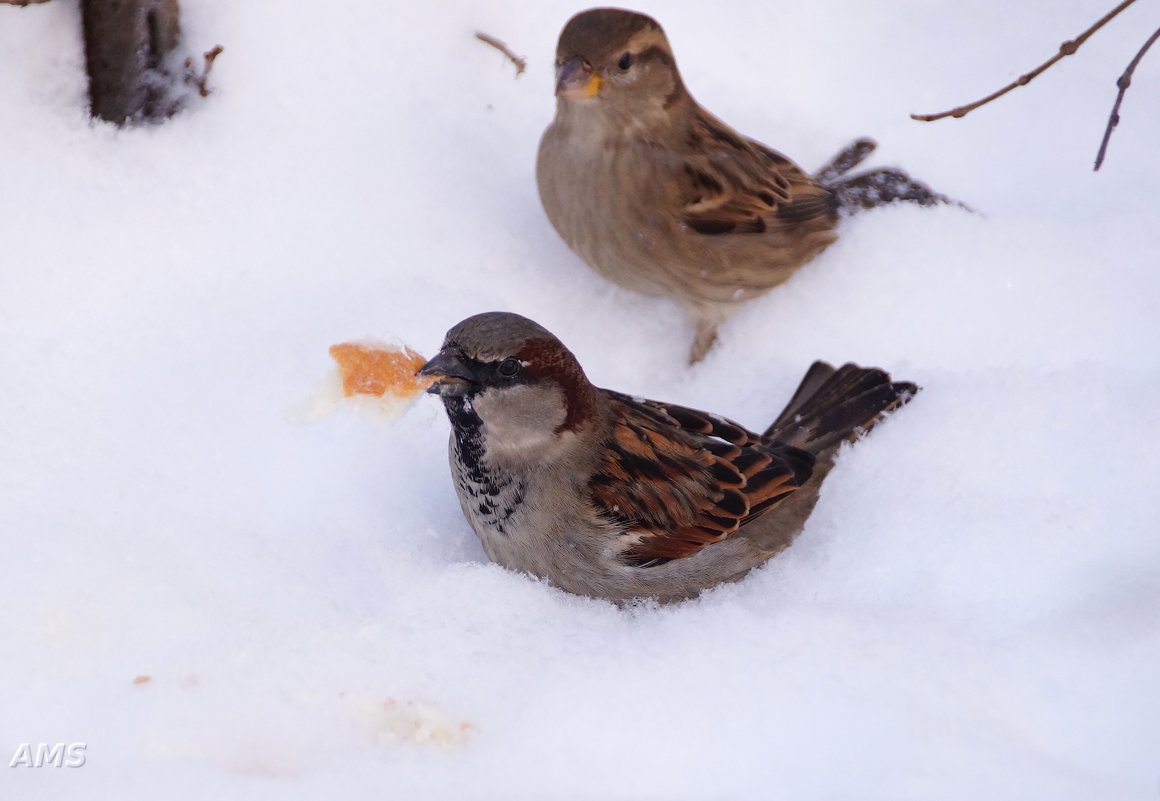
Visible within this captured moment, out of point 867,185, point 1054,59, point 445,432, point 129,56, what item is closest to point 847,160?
point 867,185

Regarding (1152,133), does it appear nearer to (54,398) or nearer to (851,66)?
(851,66)

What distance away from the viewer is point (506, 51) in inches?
153

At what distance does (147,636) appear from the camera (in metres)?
2.34

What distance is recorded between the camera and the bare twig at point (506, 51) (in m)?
3.93

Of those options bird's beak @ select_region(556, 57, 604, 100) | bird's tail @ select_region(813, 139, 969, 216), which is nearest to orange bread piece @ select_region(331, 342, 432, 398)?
bird's beak @ select_region(556, 57, 604, 100)

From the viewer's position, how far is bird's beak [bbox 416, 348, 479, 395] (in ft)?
8.83

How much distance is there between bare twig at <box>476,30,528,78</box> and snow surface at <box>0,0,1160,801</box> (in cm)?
7

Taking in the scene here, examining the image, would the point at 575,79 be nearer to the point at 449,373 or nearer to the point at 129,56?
the point at 449,373

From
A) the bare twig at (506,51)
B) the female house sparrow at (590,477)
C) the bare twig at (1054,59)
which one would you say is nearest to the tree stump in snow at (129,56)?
the bare twig at (506,51)

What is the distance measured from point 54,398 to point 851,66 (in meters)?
2.92

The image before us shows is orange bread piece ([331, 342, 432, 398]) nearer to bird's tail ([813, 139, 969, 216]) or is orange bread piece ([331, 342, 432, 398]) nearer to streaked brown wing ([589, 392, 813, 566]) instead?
streaked brown wing ([589, 392, 813, 566])

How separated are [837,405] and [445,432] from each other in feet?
3.52

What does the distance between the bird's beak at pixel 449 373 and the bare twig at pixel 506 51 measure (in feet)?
5.01

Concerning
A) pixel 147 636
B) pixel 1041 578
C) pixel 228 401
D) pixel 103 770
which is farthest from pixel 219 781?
pixel 1041 578
